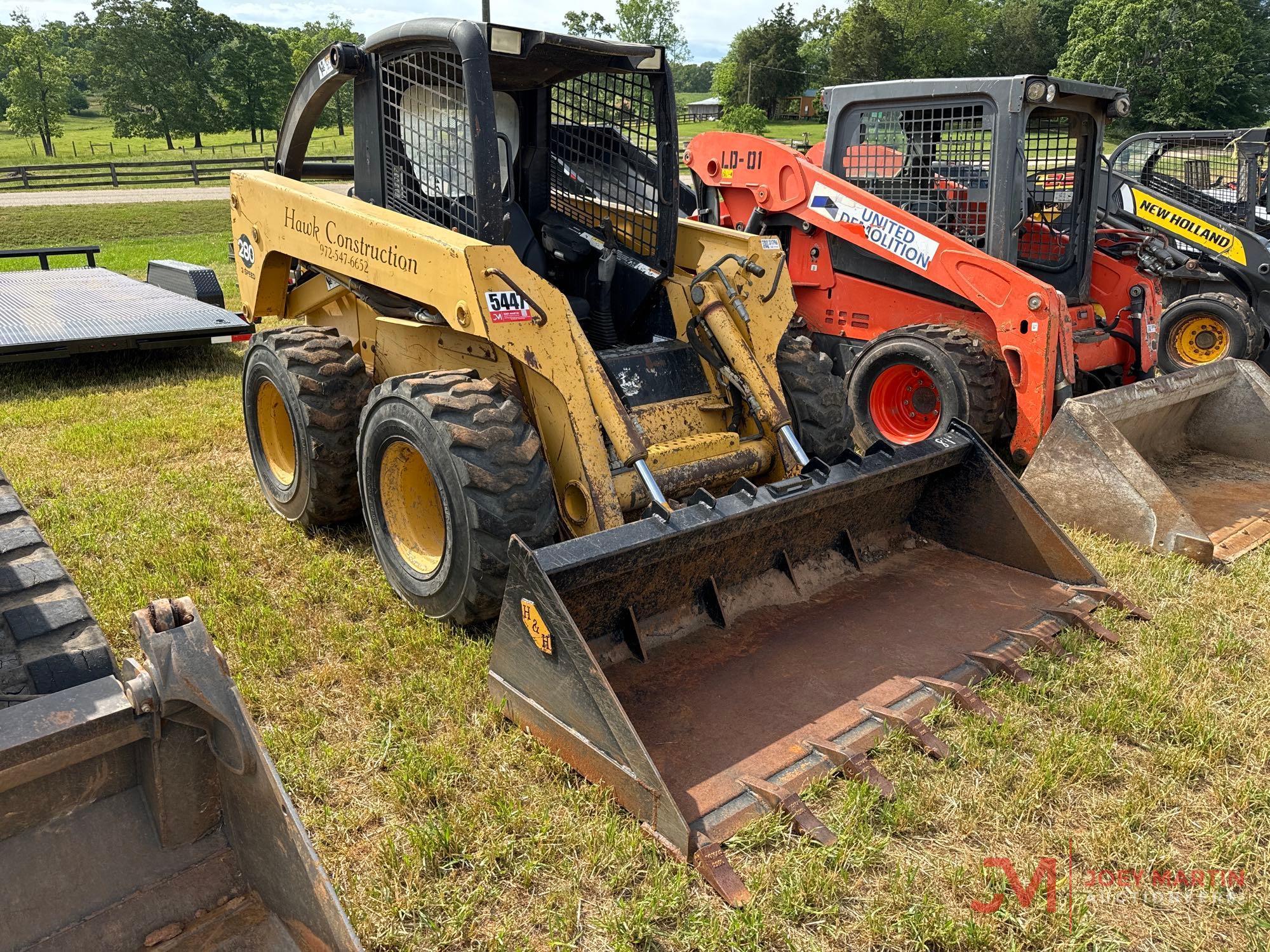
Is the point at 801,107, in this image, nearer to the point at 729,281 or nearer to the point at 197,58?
the point at 197,58

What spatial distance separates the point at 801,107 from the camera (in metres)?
56.5

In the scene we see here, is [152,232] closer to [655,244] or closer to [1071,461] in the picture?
[655,244]

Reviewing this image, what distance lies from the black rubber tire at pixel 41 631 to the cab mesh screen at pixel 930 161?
201 inches

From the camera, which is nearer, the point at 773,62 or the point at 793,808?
the point at 793,808

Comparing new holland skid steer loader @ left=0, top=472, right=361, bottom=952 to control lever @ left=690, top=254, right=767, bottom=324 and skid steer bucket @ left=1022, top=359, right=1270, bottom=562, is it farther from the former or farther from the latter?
skid steer bucket @ left=1022, top=359, right=1270, bottom=562

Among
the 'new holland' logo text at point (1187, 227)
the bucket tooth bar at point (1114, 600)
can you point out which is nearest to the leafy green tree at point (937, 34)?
the 'new holland' logo text at point (1187, 227)

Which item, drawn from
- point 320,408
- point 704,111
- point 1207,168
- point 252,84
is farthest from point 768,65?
point 320,408

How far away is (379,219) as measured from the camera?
383 centimetres

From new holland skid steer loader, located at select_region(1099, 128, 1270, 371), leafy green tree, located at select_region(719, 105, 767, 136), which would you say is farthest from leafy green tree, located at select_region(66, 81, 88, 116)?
new holland skid steer loader, located at select_region(1099, 128, 1270, 371)

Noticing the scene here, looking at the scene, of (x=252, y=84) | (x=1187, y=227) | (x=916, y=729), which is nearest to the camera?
(x=916, y=729)

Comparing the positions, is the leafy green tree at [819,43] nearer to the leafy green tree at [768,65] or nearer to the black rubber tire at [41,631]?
the leafy green tree at [768,65]

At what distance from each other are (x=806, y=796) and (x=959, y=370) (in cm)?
325

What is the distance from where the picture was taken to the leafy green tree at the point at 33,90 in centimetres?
4712

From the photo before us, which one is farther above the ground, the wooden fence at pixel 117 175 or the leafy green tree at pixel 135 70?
the leafy green tree at pixel 135 70
